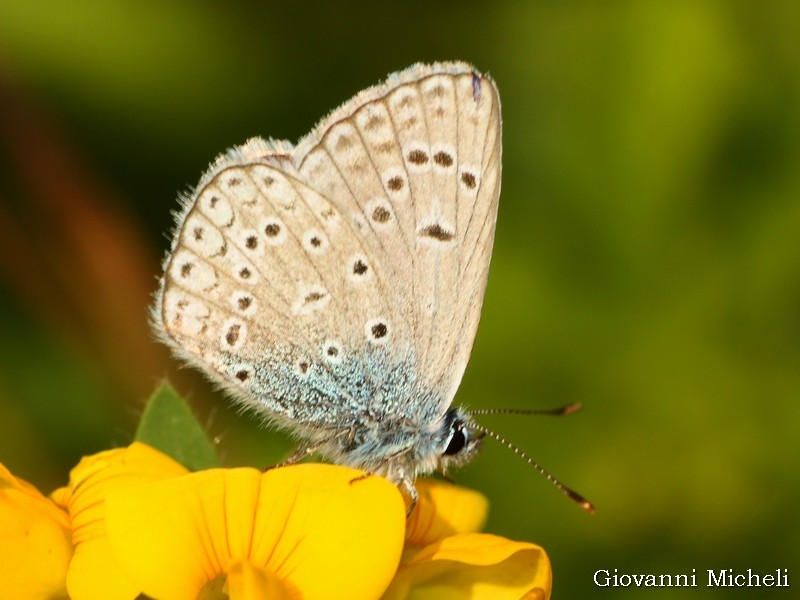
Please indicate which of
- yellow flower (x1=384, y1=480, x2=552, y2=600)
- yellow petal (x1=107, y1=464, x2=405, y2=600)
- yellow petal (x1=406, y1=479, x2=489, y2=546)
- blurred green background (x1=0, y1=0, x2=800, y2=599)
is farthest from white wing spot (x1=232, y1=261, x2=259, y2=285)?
blurred green background (x1=0, y1=0, x2=800, y2=599)

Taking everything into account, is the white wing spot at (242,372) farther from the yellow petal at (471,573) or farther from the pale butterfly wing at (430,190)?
the yellow petal at (471,573)

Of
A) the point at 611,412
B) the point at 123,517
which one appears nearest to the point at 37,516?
the point at 123,517

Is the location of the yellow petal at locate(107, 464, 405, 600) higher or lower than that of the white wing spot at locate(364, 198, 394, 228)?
lower

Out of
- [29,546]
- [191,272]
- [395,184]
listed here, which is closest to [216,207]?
[191,272]

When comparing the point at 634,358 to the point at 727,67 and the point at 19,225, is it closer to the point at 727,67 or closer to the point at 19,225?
the point at 727,67

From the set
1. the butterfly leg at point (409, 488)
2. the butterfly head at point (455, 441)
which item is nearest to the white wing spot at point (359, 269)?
the butterfly head at point (455, 441)

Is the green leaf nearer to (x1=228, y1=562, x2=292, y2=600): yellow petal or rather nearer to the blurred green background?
(x1=228, y1=562, x2=292, y2=600): yellow petal
